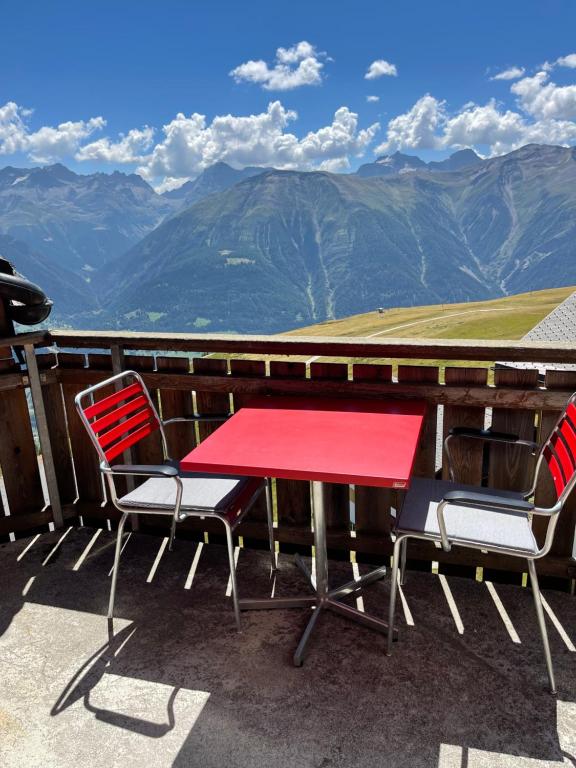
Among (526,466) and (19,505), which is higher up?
(526,466)

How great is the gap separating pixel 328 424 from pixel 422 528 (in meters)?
0.75

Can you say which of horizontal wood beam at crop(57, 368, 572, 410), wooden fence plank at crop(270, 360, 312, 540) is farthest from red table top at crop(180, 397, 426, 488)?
wooden fence plank at crop(270, 360, 312, 540)

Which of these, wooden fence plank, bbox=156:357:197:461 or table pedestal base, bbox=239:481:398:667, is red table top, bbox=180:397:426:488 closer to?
table pedestal base, bbox=239:481:398:667

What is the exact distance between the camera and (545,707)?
2701 millimetres

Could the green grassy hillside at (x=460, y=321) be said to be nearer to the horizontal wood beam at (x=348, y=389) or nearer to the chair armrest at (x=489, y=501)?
the horizontal wood beam at (x=348, y=389)

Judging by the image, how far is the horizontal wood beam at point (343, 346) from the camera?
3.30 m

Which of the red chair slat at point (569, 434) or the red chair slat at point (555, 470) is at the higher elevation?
the red chair slat at point (569, 434)

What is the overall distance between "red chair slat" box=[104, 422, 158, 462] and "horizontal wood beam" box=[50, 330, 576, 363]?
52 centimetres

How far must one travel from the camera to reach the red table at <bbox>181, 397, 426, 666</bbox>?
8.60 feet

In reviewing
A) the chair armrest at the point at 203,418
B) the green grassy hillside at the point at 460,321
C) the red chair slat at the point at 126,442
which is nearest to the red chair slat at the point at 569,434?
the chair armrest at the point at 203,418

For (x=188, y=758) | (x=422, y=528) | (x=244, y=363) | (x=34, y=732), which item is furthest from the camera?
(x=244, y=363)

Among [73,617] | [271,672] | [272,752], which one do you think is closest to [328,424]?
[271,672]

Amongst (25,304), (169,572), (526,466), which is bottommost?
(169,572)

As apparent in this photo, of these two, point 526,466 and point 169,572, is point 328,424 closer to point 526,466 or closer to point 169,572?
point 526,466
